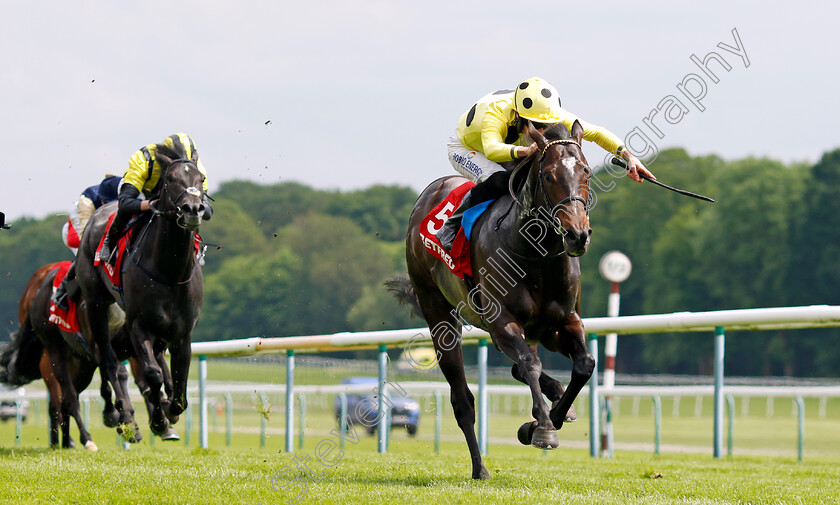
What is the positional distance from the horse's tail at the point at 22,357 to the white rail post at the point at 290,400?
2539mm

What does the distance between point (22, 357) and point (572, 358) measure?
6.97 m

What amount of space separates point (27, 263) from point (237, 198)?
25399 mm

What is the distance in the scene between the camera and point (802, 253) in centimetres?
4516

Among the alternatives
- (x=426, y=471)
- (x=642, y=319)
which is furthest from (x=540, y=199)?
(x=642, y=319)

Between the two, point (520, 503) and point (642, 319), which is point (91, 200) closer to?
point (642, 319)

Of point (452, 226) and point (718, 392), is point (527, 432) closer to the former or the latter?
point (452, 226)

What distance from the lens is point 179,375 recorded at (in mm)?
8359

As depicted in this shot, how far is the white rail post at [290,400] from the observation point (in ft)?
33.4

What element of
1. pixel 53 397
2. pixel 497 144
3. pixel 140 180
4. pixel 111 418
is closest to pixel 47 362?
pixel 53 397

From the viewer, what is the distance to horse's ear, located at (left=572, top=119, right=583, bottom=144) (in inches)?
231

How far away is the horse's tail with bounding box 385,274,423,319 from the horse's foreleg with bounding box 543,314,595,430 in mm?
2121

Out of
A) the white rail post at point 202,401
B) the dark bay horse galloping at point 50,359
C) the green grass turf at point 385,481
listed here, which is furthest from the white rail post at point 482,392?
the dark bay horse galloping at point 50,359

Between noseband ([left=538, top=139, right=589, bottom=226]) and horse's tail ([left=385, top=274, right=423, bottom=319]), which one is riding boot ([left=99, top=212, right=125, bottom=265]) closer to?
horse's tail ([left=385, top=274, right=423, bottom=319])

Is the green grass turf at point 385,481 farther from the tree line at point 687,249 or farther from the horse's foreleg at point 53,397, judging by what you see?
the tree line at point 687,249
